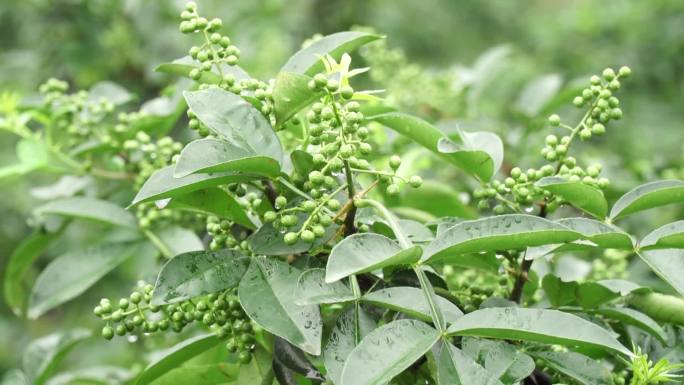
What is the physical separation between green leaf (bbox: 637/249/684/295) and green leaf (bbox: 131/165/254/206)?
0.57 metres

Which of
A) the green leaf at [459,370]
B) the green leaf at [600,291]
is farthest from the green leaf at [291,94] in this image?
the green leaf at [600,291]

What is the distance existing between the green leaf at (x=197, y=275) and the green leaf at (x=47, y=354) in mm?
653

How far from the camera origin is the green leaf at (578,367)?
3.41ft

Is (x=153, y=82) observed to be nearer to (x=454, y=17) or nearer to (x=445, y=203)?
(x=445, y=203)

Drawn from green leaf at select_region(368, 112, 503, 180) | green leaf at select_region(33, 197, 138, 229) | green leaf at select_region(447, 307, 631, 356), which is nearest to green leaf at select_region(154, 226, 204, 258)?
green leaf at select_region(33, 197, 138, 229)

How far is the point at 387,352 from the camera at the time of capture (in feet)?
2.97

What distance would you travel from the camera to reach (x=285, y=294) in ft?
3.34

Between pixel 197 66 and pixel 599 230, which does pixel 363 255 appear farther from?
pixel 197 66

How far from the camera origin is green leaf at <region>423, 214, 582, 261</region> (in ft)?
3.13

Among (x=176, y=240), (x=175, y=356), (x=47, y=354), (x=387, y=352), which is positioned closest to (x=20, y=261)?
(x=47, y=354)

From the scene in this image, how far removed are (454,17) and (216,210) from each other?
4484mm

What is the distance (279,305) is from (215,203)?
21 centimetres

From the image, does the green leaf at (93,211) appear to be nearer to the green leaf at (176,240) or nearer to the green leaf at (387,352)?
the green leaf at (176,240)

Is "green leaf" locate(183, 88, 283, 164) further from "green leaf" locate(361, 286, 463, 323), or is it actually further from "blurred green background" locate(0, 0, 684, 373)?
"blurred green background" locate(0, 0, 684, 373)
